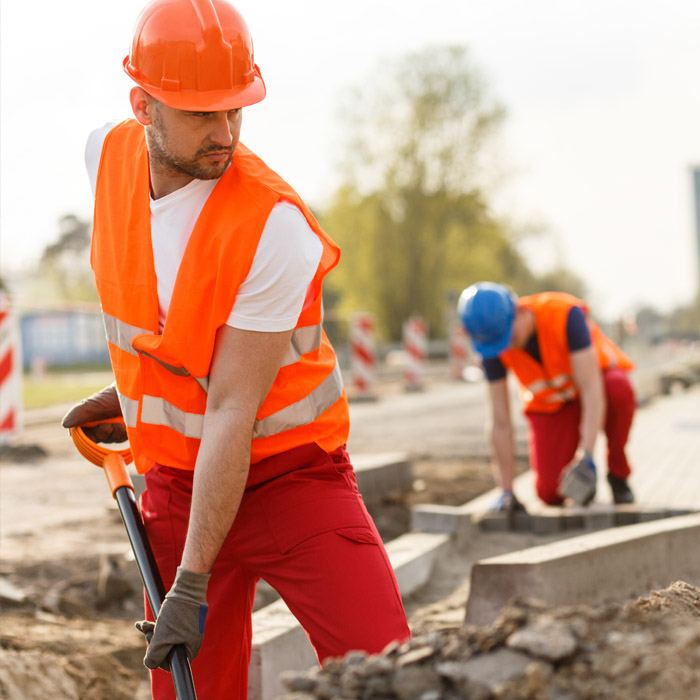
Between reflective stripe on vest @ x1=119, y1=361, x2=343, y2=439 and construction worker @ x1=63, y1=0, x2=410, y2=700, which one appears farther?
reflective stripe on vest @ x1=119, y1=361, x2=343, y2=439

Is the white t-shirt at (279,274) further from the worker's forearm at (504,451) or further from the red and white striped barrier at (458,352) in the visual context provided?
the red and white striped barrier at (458,352)

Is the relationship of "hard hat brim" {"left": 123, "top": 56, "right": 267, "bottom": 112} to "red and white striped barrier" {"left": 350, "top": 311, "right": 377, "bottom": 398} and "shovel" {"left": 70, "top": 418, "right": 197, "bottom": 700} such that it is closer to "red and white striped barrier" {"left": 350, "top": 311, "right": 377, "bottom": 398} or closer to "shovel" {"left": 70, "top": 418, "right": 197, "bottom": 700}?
"shovel" {"left": 70, "top": 418, "right": 197, "bottom": 700}

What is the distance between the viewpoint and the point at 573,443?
20.9 ft

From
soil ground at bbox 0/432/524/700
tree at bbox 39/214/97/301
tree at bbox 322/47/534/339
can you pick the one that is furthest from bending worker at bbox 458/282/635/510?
tree at bbox 39/214/97/301

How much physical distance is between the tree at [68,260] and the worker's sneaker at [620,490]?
1805 inches

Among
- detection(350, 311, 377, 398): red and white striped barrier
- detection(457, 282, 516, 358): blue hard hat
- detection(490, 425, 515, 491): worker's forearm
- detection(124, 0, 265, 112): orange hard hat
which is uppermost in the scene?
detection(124, 0, 265, 112): orange hard hat

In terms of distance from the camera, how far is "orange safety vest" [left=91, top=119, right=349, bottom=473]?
7.73ft

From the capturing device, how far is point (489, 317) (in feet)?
18.5

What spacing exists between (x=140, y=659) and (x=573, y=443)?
337 cm

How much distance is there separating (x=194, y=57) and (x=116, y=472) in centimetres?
128

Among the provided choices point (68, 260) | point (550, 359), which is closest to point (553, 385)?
point (550, 359)

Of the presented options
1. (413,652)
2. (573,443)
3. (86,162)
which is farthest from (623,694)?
(573,443)

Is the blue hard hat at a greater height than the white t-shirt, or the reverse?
the white t-shirt

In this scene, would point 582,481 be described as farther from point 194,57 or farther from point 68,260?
point 68,260
